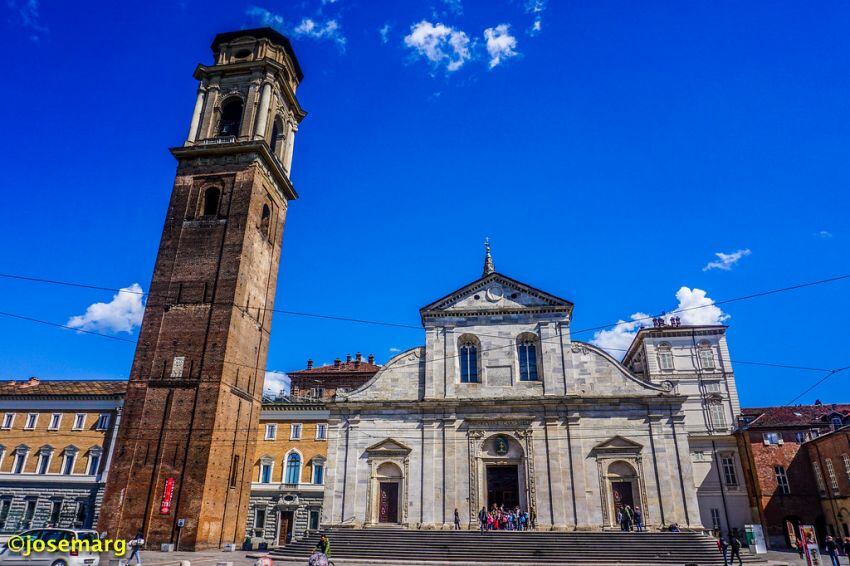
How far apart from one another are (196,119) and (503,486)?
30.7 metres

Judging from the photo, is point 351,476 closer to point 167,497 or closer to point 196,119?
point 167,497

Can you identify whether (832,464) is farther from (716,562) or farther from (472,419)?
(472,419)

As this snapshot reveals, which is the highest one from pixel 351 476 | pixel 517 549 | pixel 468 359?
pixel 468 359

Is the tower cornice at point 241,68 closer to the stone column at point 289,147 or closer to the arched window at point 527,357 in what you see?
the stone column at point 289,147

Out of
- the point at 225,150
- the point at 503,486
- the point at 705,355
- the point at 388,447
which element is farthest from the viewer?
Result: the point at 705,355

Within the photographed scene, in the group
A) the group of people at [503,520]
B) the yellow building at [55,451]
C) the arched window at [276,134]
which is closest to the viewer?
the group of people at [503,520]

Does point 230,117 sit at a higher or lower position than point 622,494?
higher

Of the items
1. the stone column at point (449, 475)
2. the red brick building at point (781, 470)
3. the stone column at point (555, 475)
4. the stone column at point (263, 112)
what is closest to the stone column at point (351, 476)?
the stone column at point (449, 475)

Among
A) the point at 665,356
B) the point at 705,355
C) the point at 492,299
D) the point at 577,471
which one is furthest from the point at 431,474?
the point at 705,355

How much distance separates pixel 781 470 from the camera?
3550cm

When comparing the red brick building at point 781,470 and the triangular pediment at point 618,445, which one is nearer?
the triangular pediment at point 618,445

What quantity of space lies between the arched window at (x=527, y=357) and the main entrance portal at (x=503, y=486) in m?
4.79

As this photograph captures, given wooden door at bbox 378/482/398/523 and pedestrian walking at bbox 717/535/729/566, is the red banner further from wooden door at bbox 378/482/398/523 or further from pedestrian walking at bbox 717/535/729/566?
pedestrian walking at bbox 717/535/729/566

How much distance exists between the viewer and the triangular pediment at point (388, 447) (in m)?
28.5
